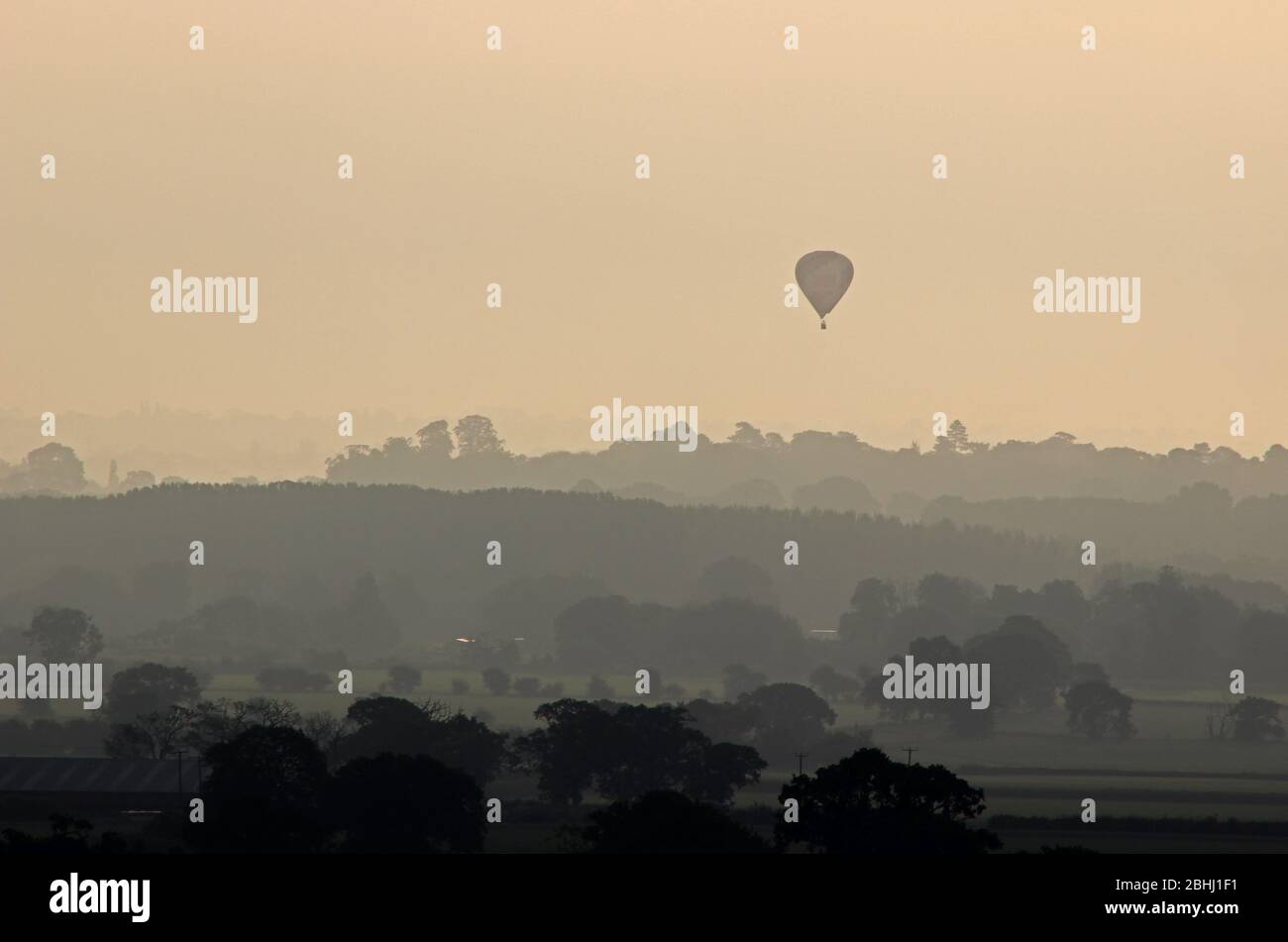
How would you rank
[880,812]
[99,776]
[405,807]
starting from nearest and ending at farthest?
1. [880,812]
2. [405,807]
3. [99,776]

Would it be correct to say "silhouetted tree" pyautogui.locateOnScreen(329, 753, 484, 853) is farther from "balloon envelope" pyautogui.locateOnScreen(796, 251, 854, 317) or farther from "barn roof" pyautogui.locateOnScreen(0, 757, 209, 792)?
"balloon envelope" pyautogui.locateOnScreen(796, 251, 854, 317)

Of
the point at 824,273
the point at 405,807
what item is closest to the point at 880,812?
the point at 405,807

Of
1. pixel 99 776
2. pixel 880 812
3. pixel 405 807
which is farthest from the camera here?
pixel 99 776

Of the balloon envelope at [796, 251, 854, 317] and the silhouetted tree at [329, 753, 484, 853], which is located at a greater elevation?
the balloon envelope at [796, 251, 854, 317]

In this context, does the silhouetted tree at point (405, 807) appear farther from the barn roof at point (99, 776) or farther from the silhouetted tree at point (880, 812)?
the barn roof at point (99, 776)

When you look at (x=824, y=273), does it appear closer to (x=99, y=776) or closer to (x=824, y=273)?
(x=824, y=273)

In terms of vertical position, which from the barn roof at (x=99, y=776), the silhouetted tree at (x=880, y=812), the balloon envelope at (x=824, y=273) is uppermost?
the balloon envelope at (x=824, y=273)

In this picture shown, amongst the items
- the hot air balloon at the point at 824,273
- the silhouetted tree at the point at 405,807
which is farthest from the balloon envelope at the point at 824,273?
the silhouetted tree at the point at 405,807

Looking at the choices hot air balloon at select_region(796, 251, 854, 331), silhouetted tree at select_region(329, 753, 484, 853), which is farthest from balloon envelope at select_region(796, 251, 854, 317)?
silhouetted tree at select_region(329, 753, 484, 853)
